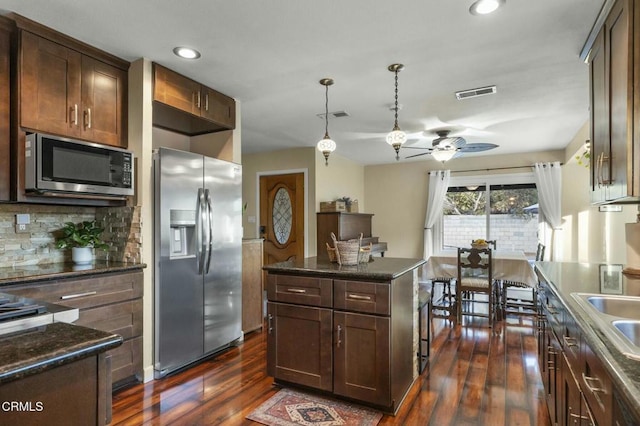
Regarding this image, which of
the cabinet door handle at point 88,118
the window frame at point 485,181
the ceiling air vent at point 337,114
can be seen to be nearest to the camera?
the cabinet door handle at point 88,118

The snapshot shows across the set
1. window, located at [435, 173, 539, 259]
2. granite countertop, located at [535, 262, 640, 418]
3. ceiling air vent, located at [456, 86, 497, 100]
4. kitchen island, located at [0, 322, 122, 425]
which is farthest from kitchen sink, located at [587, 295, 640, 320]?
window, located at [435, 173, 539, 259]

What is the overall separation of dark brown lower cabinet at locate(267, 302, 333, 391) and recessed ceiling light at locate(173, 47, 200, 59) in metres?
1.95

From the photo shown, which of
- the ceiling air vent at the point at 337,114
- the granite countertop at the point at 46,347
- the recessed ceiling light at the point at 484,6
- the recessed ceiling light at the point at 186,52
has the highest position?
the recessed ceiling light at the point at 186,52

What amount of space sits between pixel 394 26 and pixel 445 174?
4928mm

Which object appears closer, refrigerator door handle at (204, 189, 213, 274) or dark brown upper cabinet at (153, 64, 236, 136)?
dark brown upper cabinet at (153, 64, 236, 136)

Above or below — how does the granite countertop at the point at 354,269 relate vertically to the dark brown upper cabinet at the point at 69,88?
below

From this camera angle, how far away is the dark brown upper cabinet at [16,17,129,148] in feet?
7.67

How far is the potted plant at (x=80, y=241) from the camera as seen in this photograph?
2.76 meters

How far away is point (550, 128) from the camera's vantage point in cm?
469

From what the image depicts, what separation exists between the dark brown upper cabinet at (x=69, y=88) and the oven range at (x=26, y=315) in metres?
1.64

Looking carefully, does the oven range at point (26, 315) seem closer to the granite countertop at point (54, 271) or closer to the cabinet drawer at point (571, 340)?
the granite countertop at point (54, 271)

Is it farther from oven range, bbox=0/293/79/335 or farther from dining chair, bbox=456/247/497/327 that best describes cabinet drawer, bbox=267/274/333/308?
dining chair, bbox=456/247/497/327

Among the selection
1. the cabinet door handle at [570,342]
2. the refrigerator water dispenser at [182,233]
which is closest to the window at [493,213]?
the refrigerator water dispenser at [182,233]

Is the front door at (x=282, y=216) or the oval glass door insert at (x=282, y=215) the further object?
the oval glass door insert at (x=282, y=215)
